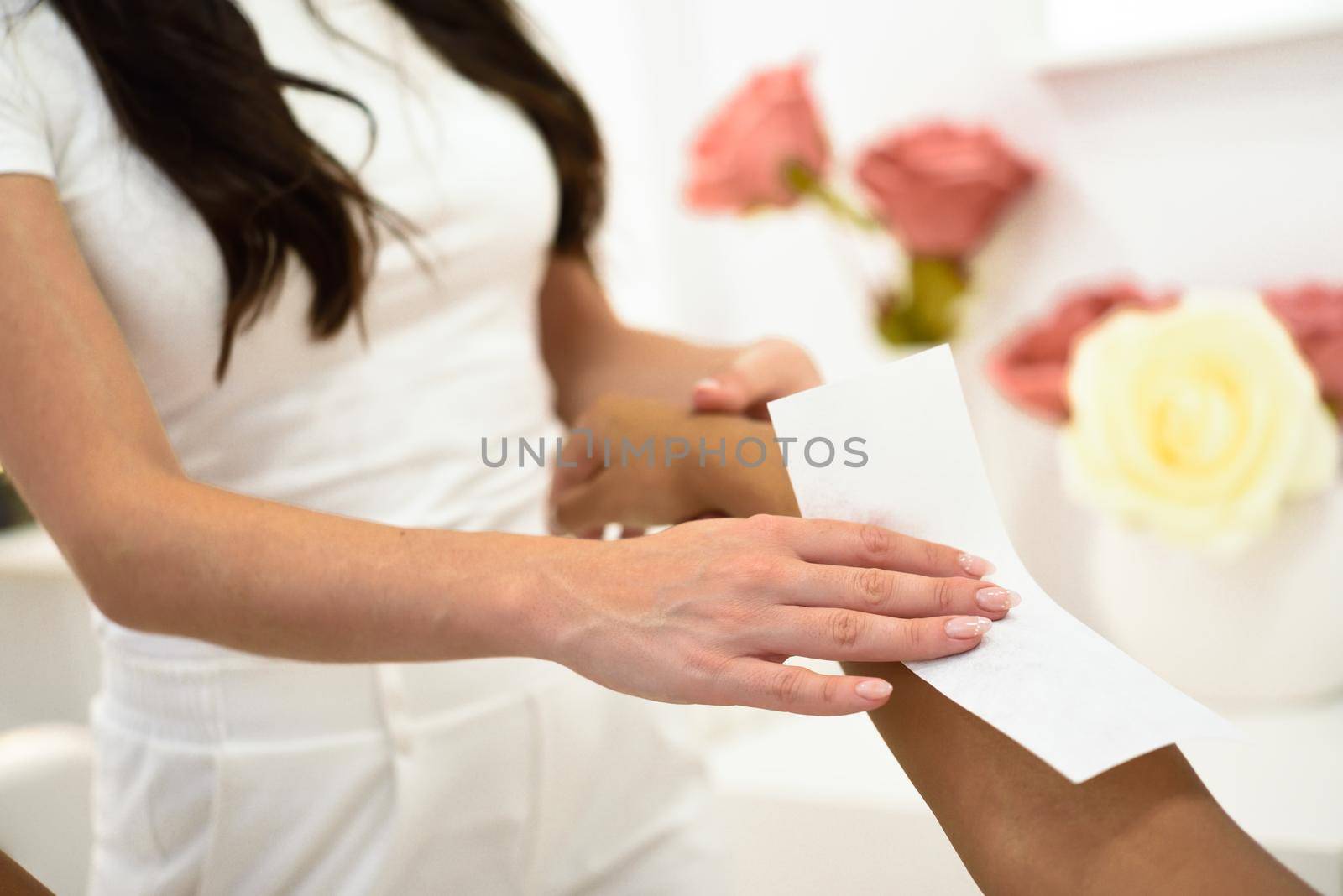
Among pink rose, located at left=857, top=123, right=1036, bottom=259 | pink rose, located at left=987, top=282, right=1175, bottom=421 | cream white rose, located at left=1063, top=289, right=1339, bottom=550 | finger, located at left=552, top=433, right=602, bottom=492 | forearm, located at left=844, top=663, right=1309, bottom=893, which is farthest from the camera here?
pink rose, located at left=857, top=123, right=1036, bottom=259

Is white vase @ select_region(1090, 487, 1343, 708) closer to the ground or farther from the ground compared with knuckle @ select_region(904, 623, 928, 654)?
closer to the ground

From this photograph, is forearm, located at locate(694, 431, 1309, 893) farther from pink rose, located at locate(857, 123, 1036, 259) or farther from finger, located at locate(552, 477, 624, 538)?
pink rose, located at locate(857, 123, 1036, 259)

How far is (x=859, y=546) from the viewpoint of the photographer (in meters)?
0.40

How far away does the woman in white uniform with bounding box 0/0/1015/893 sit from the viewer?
1.29 feet

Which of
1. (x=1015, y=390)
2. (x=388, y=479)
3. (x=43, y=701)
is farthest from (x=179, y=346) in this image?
(x=1015, y=390)

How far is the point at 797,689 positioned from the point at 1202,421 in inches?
20.6

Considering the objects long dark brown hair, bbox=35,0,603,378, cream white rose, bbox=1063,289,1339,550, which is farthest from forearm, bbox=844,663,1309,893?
cream white rose, bbox=1063,289,1339,550

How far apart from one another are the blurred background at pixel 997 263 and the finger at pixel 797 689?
144 millimetres

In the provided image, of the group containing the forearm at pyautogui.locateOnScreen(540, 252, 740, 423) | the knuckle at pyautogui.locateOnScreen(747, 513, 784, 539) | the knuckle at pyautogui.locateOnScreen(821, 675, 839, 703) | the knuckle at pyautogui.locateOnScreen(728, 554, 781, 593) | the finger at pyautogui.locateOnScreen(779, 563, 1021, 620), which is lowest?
the knuckle at pyautogui.locateOnScreen(821, 675, 839, 703)

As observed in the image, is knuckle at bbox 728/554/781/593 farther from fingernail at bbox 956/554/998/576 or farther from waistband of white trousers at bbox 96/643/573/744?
waistband of white trousers at bbox 96/643/573/744

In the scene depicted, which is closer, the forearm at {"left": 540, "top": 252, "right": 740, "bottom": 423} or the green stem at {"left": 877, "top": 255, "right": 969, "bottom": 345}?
the forearm at {"left": 540, "top": 252, "right": 740, "bottom": 423}

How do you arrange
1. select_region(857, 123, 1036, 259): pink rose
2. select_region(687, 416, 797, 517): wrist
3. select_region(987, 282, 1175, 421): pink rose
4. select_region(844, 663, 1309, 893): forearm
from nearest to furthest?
select_region(844, 663, 1309, 893): forearm → select_region(687, 416, 797, 517): wrist → select_region(987, 282, 1175, 421): pink rose → select_region(857, 123, 1036, 259): pink rose

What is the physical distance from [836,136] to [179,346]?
2.82 ft

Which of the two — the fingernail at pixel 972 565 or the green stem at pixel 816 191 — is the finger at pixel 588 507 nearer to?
the fingernail at pixel 972 565
